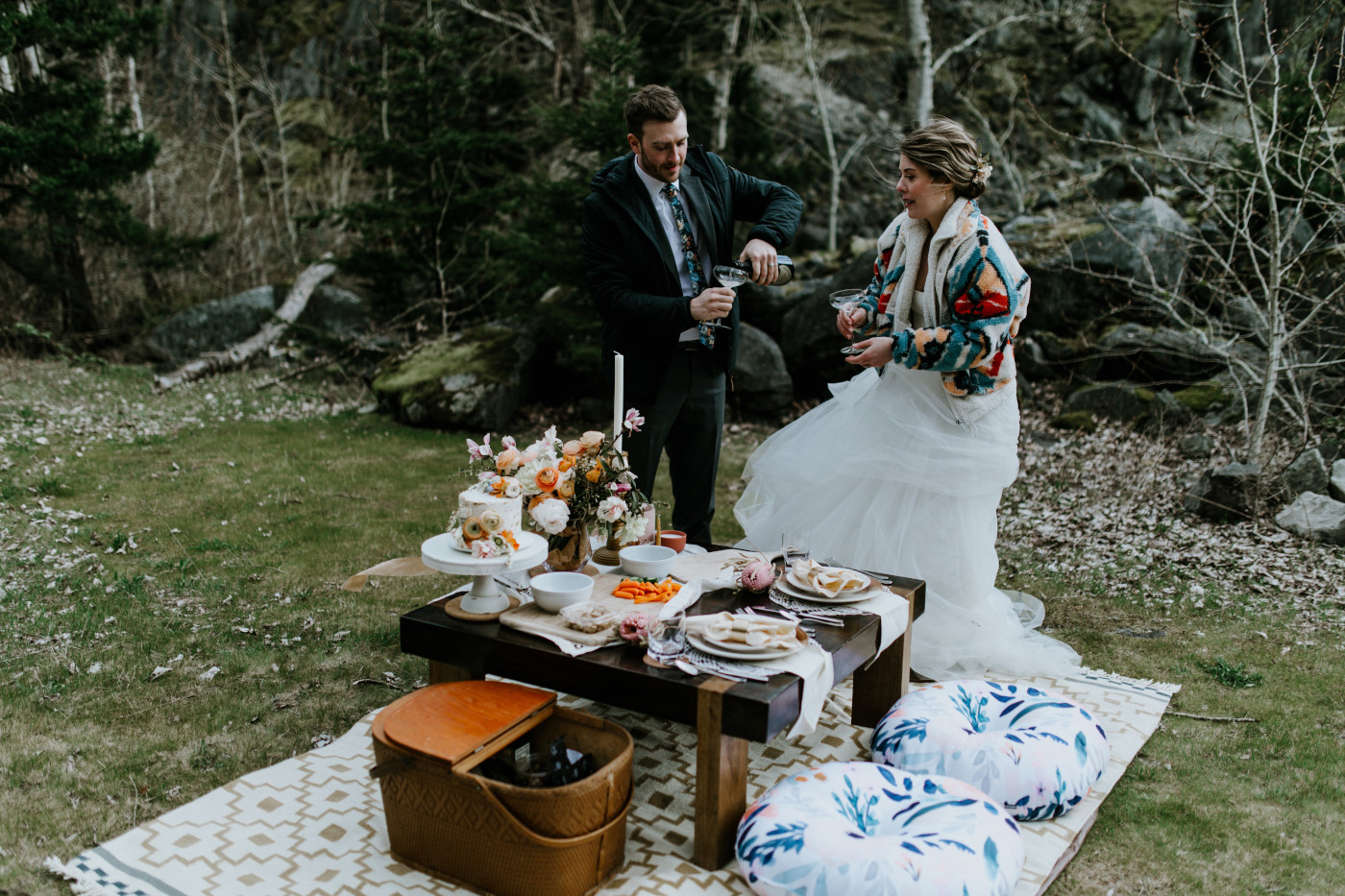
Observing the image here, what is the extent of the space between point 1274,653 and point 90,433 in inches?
335

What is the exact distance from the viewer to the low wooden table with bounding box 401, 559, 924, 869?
2422mm

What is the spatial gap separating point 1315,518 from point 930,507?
3.22 meters

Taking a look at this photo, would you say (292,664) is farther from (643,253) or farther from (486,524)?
(643,253)

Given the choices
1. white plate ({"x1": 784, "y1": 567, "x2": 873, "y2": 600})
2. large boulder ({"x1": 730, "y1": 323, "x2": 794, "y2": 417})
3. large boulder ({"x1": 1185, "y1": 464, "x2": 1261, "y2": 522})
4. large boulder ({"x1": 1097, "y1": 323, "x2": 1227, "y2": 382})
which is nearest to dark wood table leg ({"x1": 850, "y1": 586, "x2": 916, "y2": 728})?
white plate ({"x1": 784, "y1": 567, "x2": 873, "y2": 600})

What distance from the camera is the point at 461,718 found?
8.43ft

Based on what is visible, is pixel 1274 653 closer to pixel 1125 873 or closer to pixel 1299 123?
pixel 1125 873

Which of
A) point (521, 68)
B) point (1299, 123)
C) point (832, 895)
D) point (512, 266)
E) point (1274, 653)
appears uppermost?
point (521, 68)

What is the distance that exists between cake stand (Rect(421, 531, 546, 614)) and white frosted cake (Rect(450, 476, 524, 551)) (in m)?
0.03

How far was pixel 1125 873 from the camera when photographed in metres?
2.63

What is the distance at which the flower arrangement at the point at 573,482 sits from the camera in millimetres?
3055

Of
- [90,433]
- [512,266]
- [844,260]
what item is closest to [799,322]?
[844,260]

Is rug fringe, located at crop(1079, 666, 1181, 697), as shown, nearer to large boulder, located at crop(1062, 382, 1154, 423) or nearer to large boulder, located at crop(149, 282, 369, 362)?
large boulder, located at crop(1062, 382, 1154, 423)

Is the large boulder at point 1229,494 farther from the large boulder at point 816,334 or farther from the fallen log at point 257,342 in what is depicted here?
the fallen log at point 257,342

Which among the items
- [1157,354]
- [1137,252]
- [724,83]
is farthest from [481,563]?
[724,83]
